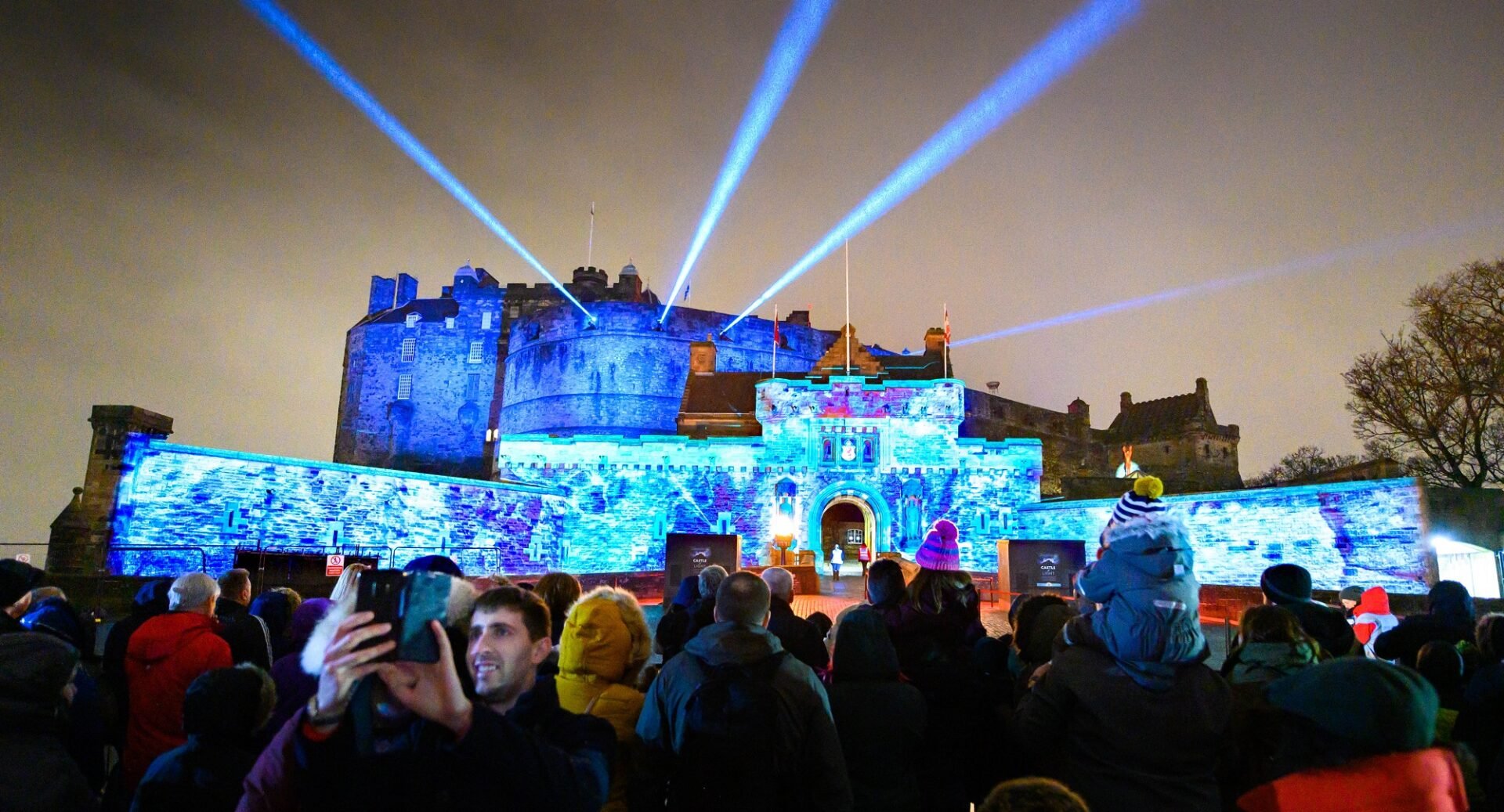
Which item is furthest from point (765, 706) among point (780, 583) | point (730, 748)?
point (780, 583)

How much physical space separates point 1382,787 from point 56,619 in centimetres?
610

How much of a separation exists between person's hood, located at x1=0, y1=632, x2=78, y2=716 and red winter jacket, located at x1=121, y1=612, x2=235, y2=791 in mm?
1175

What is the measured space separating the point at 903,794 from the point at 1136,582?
4.69 ft

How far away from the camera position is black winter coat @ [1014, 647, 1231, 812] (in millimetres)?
2631

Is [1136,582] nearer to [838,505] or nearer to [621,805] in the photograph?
[621,805]

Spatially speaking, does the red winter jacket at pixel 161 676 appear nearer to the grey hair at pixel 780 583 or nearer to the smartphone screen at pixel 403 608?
the smartphone screen at pixel 403 608

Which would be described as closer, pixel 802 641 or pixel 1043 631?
pixel 1043 631

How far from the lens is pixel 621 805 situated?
3.02m

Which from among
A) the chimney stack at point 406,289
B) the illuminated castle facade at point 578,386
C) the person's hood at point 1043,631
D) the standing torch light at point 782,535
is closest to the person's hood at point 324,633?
the person's hood at point 1043,631

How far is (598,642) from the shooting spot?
9.95 ft

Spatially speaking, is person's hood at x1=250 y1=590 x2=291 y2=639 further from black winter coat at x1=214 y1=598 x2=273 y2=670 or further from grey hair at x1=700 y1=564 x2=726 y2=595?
grey hair at x1=700 y1=564 x2=726 y2=595

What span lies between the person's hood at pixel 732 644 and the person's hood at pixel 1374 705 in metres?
1.67

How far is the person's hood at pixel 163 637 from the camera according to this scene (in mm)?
3766

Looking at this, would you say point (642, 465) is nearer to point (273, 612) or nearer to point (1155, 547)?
point (273, 612)
